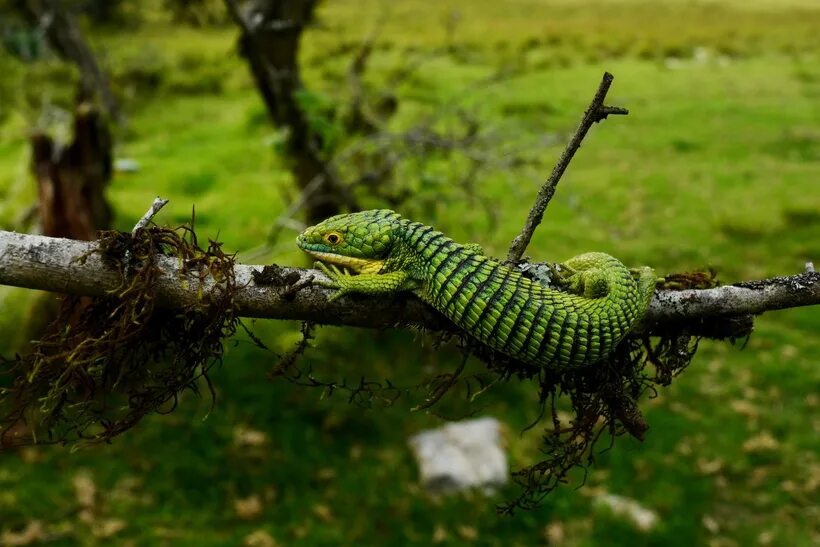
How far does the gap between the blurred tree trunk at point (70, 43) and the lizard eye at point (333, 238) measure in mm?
16555

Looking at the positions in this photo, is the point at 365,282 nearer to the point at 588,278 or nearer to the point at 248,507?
the point at 588,278

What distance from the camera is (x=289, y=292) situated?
8.96ft

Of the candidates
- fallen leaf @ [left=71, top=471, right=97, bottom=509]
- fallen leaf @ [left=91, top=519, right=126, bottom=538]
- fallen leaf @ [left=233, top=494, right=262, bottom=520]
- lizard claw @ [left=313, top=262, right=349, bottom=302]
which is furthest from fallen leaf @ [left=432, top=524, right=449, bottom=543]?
lizard claw @ [left=313, top=262, right=349, bottom=302]

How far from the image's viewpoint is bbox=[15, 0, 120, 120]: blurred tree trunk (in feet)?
59.9

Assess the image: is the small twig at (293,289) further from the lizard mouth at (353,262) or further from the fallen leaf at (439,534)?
the fallen leaf at (439,534)

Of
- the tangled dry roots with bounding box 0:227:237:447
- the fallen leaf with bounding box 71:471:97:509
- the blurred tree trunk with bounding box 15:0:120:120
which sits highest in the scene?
the tangled dry roots with bounding box 0:227:237:447

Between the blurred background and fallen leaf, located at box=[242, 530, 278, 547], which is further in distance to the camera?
the blurred background

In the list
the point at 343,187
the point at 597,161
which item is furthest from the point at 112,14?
the point at 343,187

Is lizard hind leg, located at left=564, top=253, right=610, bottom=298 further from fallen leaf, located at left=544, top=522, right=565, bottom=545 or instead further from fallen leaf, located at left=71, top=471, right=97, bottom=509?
fallen leaf, located at left=71, top=471, right=97, bottom=509

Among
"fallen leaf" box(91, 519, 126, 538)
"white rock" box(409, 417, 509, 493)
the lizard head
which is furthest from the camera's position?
"white rock" box(409, 417, 509, 493)

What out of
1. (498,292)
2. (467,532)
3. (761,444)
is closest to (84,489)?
(467,532)

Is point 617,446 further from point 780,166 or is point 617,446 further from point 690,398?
point 780,166

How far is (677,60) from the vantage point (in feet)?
84.3

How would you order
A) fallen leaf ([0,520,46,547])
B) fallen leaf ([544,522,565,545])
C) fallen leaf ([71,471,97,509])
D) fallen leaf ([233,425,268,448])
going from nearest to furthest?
fallen leaf ([0,520,46,547]), fallen leaf ([544,522,565,545]), fallen leaf ([71,471,97,509]), fallen leaf ([233,425,268,448])
